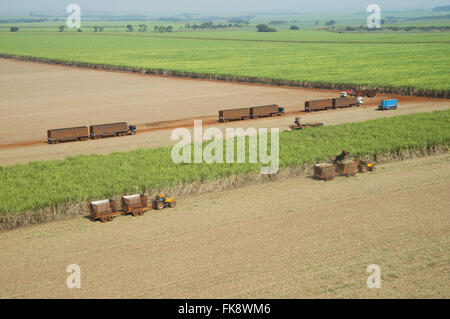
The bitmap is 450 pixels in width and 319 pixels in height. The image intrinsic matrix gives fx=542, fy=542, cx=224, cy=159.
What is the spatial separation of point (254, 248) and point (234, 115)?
111 ft

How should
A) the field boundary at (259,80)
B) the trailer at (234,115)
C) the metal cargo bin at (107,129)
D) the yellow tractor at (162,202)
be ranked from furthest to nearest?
1. the field boundary at (259,80)
2. the trailer at (234,115)
3. the metal cargo bin at (107,129)
4. the yellow tractor at (162,202)

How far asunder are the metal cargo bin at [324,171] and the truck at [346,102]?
29410mm

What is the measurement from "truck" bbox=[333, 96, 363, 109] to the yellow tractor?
37349 millimetres

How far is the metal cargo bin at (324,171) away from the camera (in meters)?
34.5

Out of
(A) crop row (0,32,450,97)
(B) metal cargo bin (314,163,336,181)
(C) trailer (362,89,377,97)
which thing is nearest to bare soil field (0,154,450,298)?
(B) metal cargo bin (314,163,336,181)

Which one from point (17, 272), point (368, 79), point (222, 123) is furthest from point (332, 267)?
point (368, 79)

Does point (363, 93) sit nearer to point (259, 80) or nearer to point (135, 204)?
point (259, 80)

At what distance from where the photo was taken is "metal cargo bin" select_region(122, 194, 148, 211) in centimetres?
2878

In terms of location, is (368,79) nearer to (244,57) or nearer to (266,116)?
(266,116)

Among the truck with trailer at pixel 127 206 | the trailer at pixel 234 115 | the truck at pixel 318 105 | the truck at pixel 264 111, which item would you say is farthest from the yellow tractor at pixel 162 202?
the truck at pixel 318 105

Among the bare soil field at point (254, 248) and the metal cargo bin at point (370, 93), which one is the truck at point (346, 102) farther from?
the bare soil field at point (254, 248)

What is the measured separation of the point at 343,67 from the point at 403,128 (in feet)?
188

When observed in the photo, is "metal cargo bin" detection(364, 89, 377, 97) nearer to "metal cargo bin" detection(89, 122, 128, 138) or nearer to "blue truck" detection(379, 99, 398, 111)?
"blue truck" detection(379, 99, 398, 111)

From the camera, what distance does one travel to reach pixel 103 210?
28312 mm
